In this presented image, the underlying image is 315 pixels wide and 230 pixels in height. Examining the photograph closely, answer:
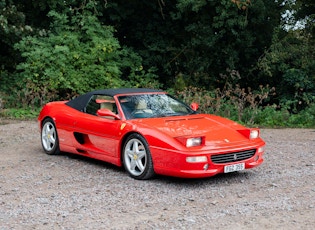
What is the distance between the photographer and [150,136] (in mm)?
6898

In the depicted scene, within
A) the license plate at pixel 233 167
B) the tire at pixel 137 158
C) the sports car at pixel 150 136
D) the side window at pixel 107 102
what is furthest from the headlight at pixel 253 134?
the side window at pixel 107 102

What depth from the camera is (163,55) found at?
21594 mm

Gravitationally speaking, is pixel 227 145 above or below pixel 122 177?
above

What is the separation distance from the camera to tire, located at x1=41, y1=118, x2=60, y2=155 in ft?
29.3

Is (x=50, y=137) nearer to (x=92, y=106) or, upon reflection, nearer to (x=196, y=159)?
(x=92, y=106)

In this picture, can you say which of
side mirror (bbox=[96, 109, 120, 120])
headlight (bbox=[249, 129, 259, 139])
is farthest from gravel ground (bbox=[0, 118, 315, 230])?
side mirror (bbox=[96, 109, 120, 120])

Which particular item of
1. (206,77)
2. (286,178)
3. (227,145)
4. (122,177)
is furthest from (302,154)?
(206,77)

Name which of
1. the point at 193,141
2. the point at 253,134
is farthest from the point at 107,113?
the point at 253,134

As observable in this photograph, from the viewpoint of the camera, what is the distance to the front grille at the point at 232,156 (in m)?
6.70

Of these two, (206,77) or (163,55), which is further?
(163,55)

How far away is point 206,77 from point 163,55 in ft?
8.35

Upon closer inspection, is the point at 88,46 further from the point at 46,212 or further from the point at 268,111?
the point at 46,212

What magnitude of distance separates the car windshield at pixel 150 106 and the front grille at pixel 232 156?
1.37 meters

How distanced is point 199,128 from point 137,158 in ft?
3.18
